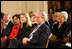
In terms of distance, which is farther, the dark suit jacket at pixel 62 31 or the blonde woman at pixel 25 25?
the dark suit jacket at pixel 62 31

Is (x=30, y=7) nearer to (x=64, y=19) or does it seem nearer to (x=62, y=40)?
(x=64, y=19)

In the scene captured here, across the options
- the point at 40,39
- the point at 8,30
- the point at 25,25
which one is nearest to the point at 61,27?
the point at 25,25

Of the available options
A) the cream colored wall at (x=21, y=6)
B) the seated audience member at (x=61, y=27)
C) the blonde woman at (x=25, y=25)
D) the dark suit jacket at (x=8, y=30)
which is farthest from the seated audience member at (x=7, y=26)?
the cream colored wall at (x=21, y=6)

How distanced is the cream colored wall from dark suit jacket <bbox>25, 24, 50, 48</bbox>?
3836 mm

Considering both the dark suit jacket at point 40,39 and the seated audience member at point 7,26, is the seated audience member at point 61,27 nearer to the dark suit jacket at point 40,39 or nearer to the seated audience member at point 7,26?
the dark suit jacket at point 40,39

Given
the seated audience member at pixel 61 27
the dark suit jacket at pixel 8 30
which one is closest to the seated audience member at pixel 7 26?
the dark suit jacket at pixel 8 30

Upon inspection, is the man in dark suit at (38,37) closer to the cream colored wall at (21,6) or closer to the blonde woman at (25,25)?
the blonde woman at (25,25)

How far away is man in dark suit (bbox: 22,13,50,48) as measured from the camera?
14.1ft

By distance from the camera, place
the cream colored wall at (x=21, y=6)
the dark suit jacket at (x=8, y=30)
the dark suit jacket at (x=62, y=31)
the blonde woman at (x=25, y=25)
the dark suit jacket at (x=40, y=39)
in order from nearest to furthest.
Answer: the dark suit jacket at (x=40, y=39)
the blonde woman at (x=25, y=25)
the dark suit jacket at (x=62, y=31)
the dark suit jacket at (x=8, y=30)
the cream colored wall at (x=21, y=6)

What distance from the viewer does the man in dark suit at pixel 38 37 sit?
4304mm

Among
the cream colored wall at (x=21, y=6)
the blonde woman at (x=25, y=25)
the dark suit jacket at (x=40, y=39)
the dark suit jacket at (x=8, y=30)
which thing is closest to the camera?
the dark suit jacket at (x=40, y=39)

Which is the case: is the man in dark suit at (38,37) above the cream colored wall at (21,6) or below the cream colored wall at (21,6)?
below

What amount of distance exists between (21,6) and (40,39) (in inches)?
169

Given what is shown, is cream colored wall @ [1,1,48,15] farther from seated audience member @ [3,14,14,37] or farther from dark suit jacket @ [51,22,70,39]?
dark suit jacket @ [51,22,70,39]
